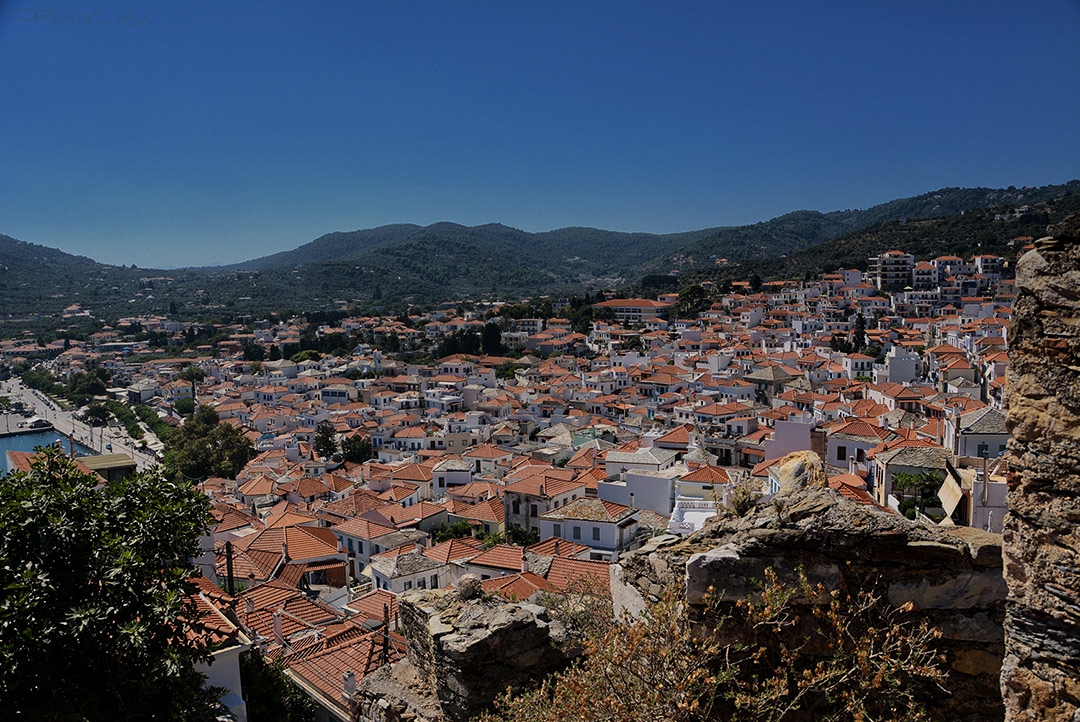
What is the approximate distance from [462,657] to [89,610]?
3.02 m

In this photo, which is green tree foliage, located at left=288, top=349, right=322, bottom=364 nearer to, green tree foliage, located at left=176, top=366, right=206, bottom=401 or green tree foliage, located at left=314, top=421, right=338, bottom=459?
green tree foliage, located at left=176, top=366, right=206, bottom=401

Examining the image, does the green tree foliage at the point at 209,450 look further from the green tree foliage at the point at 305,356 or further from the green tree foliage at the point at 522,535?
the green tree foliage at the point at 305,356

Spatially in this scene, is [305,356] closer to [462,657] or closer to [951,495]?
[951,495]

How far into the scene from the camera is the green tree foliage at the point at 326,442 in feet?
135

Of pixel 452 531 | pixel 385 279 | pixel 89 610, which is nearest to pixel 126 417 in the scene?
pixel 452 531

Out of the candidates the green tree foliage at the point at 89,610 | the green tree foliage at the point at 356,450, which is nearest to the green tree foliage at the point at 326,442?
the green tree foliage at the point at 356,450

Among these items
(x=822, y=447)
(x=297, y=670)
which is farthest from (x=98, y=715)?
(x=822, y=447)

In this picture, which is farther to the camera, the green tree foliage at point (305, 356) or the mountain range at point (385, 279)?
the mountain range at point (385, 279)

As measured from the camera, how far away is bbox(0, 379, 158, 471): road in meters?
48.6

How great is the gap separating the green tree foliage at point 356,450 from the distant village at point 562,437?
1.22m

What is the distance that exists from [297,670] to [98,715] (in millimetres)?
4738

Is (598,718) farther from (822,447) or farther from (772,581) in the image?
(822,447)

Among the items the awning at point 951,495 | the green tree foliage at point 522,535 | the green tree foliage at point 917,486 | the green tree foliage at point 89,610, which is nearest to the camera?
the green tree foliage at point 89,610

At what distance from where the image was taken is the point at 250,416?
2057 inches
